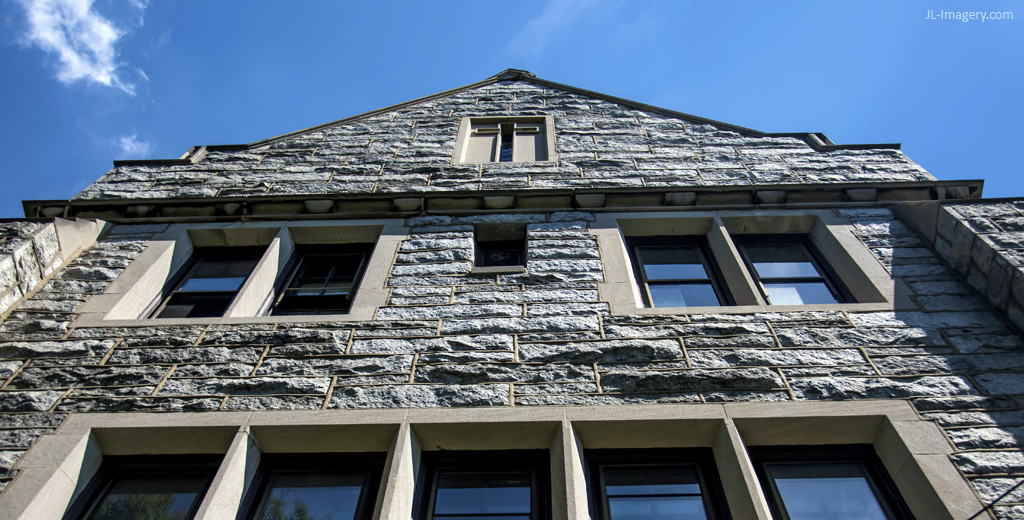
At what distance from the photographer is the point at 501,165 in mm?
7625

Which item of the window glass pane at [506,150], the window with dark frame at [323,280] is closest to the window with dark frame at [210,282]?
the window with dark frame at [323,280]

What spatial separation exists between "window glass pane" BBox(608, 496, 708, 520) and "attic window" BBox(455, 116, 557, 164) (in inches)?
184

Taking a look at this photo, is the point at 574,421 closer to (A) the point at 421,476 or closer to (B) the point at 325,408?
(A) the point at 421,476

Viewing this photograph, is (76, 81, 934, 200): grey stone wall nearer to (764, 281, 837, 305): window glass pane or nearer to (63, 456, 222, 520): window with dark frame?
(764, 281, 837, 305): window glass pane

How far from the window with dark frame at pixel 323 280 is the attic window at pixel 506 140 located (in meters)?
1.97

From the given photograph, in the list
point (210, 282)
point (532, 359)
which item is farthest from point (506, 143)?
point (532, 359)

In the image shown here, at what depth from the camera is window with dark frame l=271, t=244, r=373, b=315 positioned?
5.82 metres

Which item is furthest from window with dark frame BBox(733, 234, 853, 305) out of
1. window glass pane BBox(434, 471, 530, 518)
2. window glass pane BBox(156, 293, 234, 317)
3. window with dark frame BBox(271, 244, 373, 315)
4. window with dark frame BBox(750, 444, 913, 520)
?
window glass pane BBox(156, 293, 234, 317)

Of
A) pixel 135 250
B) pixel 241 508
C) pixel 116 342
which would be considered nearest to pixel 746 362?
pixel 241 508

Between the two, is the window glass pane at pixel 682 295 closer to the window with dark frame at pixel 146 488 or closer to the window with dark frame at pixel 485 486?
the window with dark frame at pixel 485 486

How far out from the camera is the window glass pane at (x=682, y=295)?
18.3 feet

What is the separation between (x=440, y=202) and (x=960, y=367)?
14.9 ft

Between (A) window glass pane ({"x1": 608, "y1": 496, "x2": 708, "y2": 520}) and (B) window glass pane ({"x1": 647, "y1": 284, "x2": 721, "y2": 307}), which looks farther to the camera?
(B) window glass pane ({"x1": 647, "y1": 284, "x2": 721, "y2": 307})

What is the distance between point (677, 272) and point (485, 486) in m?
2.92
